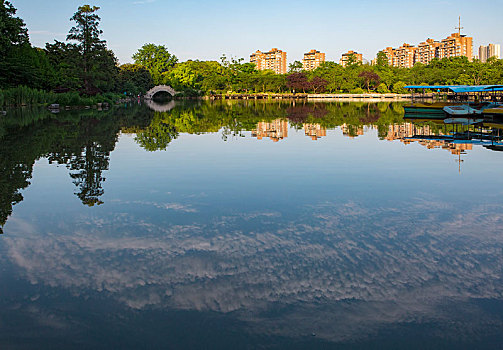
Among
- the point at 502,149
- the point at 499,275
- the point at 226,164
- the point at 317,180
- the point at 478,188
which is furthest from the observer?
the point at 502,149

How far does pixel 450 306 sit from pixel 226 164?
820cm

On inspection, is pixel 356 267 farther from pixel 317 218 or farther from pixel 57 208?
pixel 57 208

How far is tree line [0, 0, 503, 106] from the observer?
41406 mm

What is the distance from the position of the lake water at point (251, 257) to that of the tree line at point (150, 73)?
30.9 m

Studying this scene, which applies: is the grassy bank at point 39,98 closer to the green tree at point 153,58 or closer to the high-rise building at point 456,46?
the green tree at point 153,58

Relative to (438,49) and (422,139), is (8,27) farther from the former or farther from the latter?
(438,49)

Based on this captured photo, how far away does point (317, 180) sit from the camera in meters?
9.37

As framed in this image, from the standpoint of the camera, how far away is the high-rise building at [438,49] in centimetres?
17188

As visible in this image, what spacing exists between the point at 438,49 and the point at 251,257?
635ft

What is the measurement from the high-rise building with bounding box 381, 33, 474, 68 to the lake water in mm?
164954

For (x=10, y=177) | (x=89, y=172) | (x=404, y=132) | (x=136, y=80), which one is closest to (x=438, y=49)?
(x=136, y=80)

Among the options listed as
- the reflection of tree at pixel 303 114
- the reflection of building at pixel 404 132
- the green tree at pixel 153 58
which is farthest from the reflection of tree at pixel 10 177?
the green tree at pixel 153 58

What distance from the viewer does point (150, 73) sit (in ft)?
316

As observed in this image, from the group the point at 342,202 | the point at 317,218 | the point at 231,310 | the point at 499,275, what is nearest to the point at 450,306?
the point at 499,275
